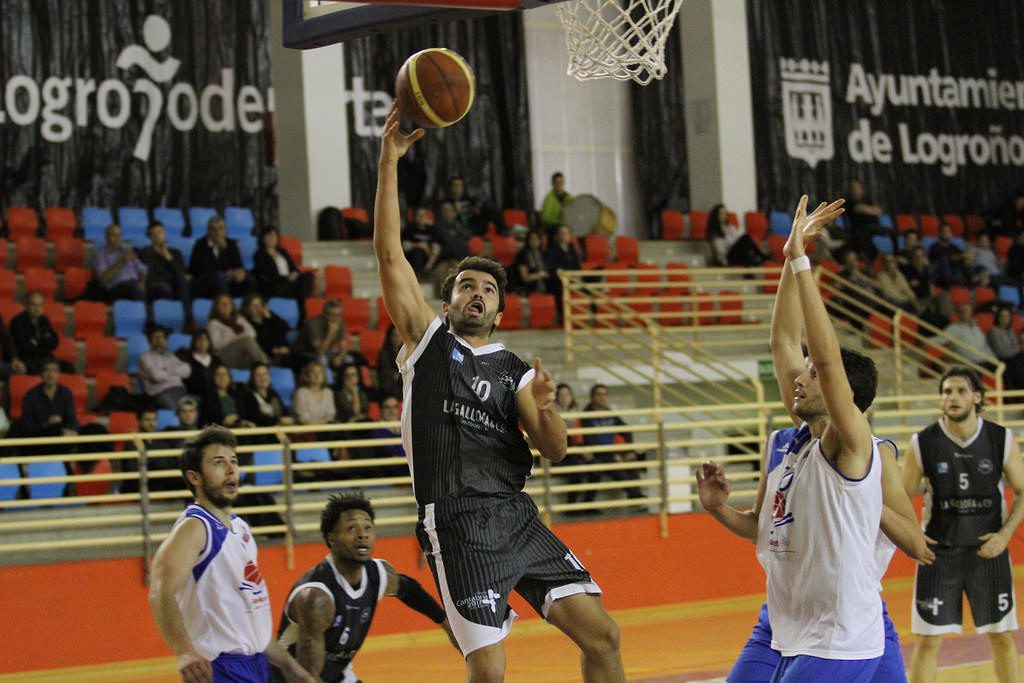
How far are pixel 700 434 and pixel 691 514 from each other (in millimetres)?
2605

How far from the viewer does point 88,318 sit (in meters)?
12.6

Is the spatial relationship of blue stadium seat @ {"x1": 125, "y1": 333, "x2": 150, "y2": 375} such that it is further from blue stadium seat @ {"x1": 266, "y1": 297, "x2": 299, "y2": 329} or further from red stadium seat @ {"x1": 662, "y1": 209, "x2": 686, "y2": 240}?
red stadium seat @ {"x1": 662, "y1": 209, "x2": 686, "y2": 240}

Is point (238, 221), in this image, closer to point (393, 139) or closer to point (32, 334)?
point (32, 334)

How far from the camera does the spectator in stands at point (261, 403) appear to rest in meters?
11.0

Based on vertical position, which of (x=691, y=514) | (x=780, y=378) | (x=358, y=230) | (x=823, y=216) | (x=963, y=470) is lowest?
(x=691, y=514)

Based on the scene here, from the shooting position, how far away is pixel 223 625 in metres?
4.85

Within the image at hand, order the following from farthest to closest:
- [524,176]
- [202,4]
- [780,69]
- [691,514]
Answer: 1. [780,69]
2. [524,176]
3. [202,4]
4. [691,514]

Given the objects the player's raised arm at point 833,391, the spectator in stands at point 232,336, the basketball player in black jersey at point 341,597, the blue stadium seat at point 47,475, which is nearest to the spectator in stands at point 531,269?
the spectator in stands at point 232,336

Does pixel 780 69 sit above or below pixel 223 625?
above

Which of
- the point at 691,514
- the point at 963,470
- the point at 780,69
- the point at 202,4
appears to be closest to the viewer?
the point at 963,470

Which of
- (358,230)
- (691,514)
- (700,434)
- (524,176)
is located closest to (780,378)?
(691,514)

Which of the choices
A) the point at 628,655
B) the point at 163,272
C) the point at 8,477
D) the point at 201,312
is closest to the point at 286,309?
the point at 201,312

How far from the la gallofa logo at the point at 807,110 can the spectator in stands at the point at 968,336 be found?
401 centimetres

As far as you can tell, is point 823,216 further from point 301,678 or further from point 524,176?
point 524,176
